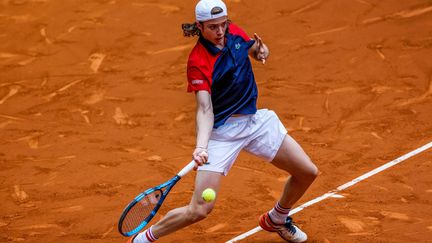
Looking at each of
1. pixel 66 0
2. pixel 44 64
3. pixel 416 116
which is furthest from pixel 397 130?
pixel 66 0

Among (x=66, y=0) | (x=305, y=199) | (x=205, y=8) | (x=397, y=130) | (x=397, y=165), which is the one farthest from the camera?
(x=66, y=0)

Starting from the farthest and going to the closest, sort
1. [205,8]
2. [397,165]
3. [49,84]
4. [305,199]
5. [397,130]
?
[49,84] → [397,130] → [397,165] → [305,199] → [205,8]

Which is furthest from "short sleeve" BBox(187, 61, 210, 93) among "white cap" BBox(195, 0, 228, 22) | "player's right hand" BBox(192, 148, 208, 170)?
Answer: "player's right hand" BBox(192, 148, 208, 170)

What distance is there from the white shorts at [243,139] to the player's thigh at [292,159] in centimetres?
5

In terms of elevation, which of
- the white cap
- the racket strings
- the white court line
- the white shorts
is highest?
the white cap

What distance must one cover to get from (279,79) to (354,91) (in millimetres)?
1088

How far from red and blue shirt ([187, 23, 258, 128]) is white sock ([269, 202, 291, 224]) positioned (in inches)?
39.0

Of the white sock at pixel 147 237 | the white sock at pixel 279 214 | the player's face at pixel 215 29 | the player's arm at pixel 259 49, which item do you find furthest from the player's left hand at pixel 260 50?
the white sock at pixel 147 237

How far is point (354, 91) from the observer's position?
34.7 ft

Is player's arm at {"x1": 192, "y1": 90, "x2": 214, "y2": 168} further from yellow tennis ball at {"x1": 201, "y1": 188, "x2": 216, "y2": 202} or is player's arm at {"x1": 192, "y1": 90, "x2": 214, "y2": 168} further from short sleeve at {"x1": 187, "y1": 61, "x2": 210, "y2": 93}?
Result: yellow tennis ball at {"x1": 201, "y1": 188, "x2": 216, "y2": 202}

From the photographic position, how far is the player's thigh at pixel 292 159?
658 cm

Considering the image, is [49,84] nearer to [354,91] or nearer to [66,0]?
[66,0]

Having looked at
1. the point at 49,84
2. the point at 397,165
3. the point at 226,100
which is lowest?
the point at 49,84

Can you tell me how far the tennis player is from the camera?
20.0 ft
